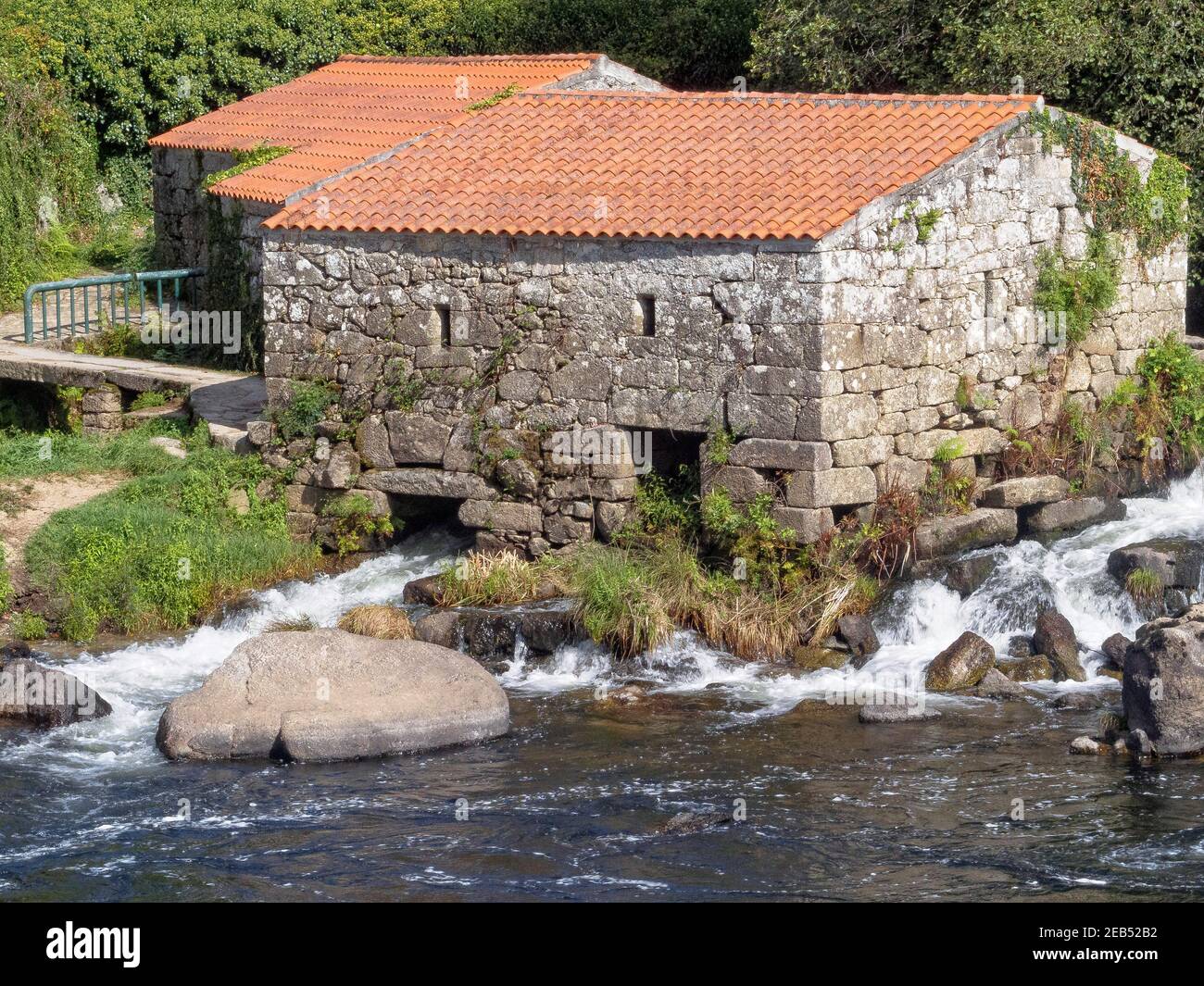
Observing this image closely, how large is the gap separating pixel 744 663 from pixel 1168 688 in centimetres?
361

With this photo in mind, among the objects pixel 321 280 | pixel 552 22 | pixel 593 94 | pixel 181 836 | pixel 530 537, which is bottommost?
pixel 181 836

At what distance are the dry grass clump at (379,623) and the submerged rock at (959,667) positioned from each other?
435cm

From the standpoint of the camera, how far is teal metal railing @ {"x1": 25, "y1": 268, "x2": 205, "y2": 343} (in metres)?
21.8

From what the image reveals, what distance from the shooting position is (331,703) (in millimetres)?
13281

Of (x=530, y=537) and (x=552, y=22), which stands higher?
(x=552, y=22)

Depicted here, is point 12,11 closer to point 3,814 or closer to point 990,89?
point 990,89

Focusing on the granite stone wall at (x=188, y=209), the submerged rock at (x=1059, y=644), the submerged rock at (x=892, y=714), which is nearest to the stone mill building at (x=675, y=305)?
the submerged rock at (x=1059, y=644)

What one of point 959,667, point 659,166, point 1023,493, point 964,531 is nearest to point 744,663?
point 959,667

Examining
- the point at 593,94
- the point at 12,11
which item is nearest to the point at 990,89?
the point at 593,94

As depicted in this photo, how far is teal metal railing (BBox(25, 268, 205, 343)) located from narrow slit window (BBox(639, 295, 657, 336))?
7523 mm

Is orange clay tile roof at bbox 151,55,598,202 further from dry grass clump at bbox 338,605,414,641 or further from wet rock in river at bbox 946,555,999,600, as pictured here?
wet rock in river at bbox 946,555,999,600

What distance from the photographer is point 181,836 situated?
37.9 ft

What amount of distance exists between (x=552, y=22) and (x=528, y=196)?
400 inches

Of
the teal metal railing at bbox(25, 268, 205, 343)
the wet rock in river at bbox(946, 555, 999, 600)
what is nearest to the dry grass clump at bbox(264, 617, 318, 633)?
the wet rock in river at bbox(946, 555, 999, 600)
